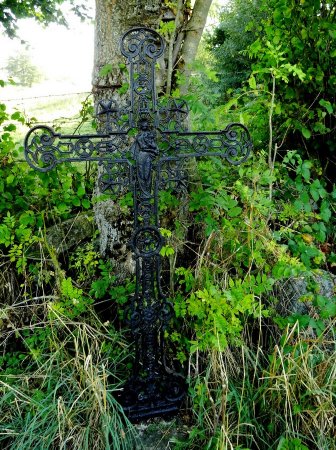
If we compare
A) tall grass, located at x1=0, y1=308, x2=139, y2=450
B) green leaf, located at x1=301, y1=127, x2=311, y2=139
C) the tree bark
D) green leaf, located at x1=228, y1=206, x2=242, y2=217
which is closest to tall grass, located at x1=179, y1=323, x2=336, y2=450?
tall grass, located at x1=0, y1=308, x2=139, y2=450

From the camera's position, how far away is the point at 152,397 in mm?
2152

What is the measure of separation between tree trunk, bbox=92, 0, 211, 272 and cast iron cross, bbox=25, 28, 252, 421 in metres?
0.63

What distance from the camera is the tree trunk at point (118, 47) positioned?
2.61 metres

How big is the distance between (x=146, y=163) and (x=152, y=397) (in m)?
1.25

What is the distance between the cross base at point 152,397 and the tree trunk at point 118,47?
890mm

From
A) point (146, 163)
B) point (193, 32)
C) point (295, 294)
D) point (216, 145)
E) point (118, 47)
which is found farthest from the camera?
point (193, 32)

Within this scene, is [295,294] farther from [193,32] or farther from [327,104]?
[193,32]

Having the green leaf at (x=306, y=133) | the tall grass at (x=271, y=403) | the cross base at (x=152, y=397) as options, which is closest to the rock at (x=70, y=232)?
the cross base at (x=152, y=397)

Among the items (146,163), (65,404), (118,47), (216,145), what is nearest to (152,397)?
(65,404)

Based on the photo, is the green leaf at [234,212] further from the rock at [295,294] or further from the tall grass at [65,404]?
the tall grass at [65,404]

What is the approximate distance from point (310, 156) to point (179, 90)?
1443 mm

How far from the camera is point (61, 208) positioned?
2.73m

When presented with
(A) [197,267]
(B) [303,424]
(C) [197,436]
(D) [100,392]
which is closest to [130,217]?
(A) [197,267]

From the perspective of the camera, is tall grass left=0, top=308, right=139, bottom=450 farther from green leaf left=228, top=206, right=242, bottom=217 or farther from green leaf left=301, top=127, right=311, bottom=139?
green leaf left=301, top=127, right=311, bottom=139
